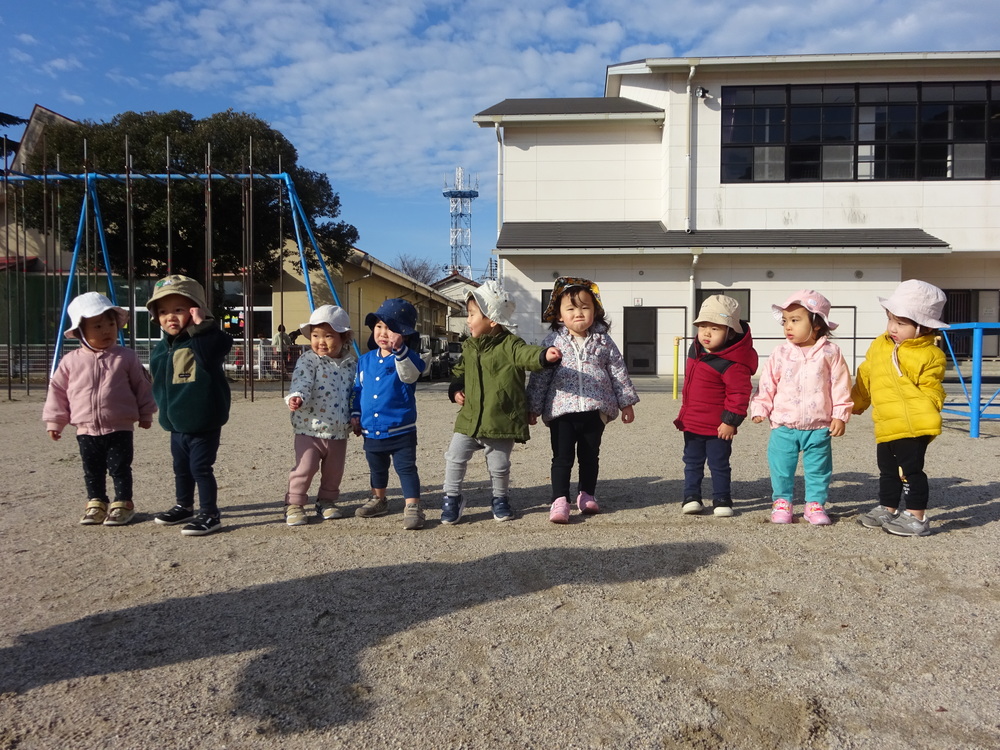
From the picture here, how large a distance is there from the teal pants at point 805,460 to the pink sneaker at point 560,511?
1.25m

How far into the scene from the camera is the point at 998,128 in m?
18.5

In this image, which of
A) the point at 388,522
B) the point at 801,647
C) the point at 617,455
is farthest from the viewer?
the point at 617,455

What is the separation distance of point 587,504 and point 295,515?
177 centimetres

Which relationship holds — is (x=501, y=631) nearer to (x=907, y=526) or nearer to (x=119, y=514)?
(x=907, y=526)

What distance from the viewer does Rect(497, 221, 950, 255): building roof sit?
17.5 meters

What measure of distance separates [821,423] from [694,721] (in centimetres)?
265

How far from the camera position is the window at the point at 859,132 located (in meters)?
18.6

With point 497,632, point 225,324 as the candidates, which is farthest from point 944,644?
point 225,324

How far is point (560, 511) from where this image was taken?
4246 millimetres

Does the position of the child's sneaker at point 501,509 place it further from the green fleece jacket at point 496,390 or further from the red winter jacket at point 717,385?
the red winter jacket at point 717,385

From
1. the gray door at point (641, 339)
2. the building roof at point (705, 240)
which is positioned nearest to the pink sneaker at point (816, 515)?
the building roof at point (705, 240)

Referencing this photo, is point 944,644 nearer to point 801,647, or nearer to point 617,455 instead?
point 801,647

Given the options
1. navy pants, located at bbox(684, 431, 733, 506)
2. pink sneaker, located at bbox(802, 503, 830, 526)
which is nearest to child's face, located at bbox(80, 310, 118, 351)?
navy pants, located at bbox(684, 431, 733, 506)

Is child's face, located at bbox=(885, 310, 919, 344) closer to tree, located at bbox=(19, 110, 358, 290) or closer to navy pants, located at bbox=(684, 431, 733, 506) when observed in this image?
navy pants, located at bbox=(684, 431, 733, 506)
